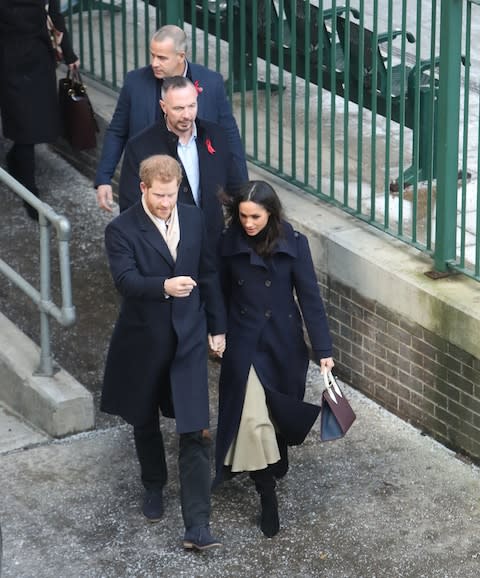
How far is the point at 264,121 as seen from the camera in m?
8.17

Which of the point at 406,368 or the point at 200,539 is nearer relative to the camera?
the point at 200,539

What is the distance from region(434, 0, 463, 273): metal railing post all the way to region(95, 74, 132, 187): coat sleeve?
144 cm

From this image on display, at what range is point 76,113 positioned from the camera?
8375 millimetres

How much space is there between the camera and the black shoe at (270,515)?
5836 mm

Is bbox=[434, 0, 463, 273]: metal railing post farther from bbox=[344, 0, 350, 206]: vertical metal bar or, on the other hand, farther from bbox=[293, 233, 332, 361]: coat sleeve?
bbox=[293, 233, 332, 361]: coat sleeve

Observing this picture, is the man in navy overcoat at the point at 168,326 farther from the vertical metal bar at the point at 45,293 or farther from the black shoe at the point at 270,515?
the vertical metal bar at the point at 45,293

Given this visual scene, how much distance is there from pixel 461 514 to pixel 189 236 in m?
1.62

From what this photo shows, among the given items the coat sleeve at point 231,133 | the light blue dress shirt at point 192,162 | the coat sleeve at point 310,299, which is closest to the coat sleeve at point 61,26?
the coat sleeve at point 231,133

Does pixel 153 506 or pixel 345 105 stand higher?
pixel 345 105

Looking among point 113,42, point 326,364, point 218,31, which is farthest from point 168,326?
point 113,42

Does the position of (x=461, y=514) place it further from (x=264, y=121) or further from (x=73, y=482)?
(x=264, y=121)

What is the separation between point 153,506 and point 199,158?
1.54 m

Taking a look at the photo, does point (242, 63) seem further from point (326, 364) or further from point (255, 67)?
point (326, 364)

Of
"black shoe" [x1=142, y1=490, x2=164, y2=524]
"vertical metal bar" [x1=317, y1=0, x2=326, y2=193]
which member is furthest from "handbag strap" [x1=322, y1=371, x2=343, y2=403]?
"vertical metal bar" [x1=317, y1=0, x2=326, y2=193]
